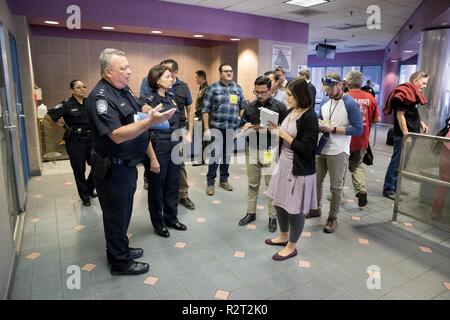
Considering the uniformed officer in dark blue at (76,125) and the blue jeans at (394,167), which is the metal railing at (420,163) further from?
the uniformed officer in dark blue at (76,125)

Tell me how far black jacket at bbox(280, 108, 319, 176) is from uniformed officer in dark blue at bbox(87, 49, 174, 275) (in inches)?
38.0

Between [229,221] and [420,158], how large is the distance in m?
2.07

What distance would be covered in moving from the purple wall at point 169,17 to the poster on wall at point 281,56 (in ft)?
0.61

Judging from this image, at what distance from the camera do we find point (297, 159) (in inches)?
93.1

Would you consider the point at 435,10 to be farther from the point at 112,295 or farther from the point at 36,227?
the point at 36,227

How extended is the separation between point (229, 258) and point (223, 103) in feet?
6.98

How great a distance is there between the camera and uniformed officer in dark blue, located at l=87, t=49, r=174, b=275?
1.98m

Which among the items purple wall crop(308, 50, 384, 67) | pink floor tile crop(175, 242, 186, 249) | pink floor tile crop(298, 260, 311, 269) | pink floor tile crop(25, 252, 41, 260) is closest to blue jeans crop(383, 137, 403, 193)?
pink floor tile crop(298, 260, 311, 269)

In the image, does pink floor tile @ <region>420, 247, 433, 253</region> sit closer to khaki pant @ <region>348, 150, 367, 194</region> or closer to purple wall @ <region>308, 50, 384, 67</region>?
khaki pant @ <region>348, 150, 367, 194</region>

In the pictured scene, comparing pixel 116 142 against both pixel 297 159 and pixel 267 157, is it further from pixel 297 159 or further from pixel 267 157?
pixel 267 157

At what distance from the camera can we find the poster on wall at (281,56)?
663 centimetres

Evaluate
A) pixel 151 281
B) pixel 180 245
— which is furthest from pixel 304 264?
pixel 151 281

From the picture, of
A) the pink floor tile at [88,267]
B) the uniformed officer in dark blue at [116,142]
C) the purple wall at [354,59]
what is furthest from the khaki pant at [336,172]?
the purple wall at [354,59]

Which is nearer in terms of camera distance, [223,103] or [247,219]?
[247,219]
